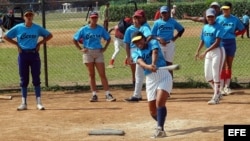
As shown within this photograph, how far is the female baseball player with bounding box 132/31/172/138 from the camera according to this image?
852cm

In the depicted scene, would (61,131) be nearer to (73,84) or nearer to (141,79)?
(141,79)

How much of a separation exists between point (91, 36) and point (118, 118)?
232 centimetres

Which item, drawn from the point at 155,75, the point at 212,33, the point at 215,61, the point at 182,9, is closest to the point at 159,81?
the point at 155,75

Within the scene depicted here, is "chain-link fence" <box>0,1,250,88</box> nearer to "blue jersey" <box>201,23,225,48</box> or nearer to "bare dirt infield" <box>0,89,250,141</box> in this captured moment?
"bare dirt infield" <box>0,89,250,141</box>

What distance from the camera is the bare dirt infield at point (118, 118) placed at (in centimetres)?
888

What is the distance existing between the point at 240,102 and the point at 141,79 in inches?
82.1

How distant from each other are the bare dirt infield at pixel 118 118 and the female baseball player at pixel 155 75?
39cm

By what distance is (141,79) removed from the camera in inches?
467

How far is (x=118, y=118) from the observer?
1033 centimetres

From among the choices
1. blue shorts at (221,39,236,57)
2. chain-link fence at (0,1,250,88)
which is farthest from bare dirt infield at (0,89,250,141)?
chain-link fence at (0,1,250,88)

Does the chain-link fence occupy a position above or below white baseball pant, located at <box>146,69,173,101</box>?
below

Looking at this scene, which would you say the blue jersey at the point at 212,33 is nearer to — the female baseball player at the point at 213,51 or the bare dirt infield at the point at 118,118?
the female baseball player at the point at 213,51

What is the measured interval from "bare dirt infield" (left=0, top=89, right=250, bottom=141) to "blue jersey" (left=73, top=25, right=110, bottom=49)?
125 cm

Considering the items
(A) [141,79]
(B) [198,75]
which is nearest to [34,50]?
(A) [141,79]
